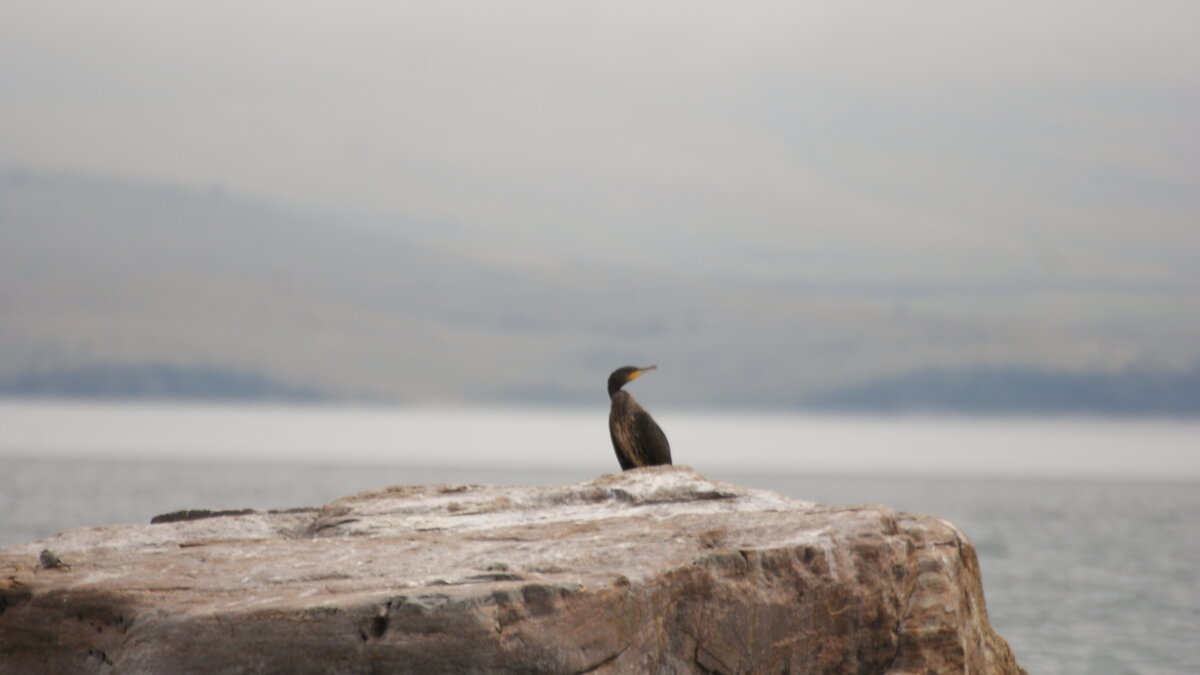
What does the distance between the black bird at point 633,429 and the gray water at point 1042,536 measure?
17.7 meters

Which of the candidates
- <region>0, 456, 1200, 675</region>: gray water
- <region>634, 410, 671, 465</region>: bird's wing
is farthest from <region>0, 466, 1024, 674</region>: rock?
<region>0, 456, 1200, 675</region>: gray water

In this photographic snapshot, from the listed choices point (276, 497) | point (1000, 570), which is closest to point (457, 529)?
point (1000, 570)

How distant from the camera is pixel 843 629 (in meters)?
9.26

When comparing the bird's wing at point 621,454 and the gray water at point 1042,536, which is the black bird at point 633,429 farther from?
the gray water at point 1042,536

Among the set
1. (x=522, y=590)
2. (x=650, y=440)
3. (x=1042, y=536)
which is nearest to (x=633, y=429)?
(x=650, y=440)

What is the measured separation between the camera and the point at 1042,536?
60594mm

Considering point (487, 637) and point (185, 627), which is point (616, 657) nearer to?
point (487, 637)

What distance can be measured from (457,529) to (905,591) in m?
3.41

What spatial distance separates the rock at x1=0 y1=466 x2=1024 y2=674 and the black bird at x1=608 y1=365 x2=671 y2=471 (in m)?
1.70

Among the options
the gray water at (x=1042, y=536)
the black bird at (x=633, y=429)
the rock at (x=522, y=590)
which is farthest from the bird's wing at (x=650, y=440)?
the gray water at (x=1042, y=536)

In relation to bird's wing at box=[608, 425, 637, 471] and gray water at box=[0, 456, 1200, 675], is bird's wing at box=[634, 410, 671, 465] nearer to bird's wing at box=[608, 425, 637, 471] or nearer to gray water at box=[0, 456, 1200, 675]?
bird's wing at box=[608, 425, 637, 471]

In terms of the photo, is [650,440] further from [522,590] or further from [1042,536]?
[1042,536]

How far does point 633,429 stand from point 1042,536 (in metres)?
52.9

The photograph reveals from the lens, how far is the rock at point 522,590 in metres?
7.80
